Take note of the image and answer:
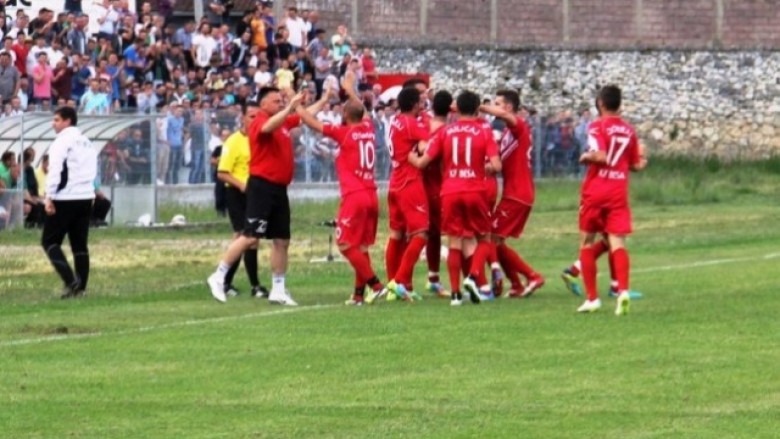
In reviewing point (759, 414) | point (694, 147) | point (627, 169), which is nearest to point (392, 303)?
point (627, 169)

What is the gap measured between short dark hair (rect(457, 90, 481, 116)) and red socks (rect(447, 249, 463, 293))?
4.44ft

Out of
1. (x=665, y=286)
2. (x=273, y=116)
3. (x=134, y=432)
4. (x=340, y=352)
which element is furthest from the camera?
(x=665, y=286)

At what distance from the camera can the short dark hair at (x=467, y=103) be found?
1945 cm

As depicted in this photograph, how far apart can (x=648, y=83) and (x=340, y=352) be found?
148 ft

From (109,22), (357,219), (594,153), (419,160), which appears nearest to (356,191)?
(357,219)

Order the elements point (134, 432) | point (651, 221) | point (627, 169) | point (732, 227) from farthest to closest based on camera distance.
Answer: point (651, 221) → point (732, 227) → point (627, 169) → point (134, 432)

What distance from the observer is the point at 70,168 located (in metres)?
21.7

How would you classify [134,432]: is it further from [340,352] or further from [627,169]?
[627,169]

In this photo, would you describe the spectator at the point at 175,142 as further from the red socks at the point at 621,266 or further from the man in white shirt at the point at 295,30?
the red socks at the point at 621,266

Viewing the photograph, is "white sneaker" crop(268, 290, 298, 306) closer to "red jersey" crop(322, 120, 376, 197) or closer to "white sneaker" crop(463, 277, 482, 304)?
"red jersey" crop(322, 120, 376, 197)

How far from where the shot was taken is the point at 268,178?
19875 millimetres

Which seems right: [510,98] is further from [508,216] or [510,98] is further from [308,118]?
[308,118]

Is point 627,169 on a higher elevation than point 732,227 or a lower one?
higher

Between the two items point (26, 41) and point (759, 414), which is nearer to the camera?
point (759, 414)
